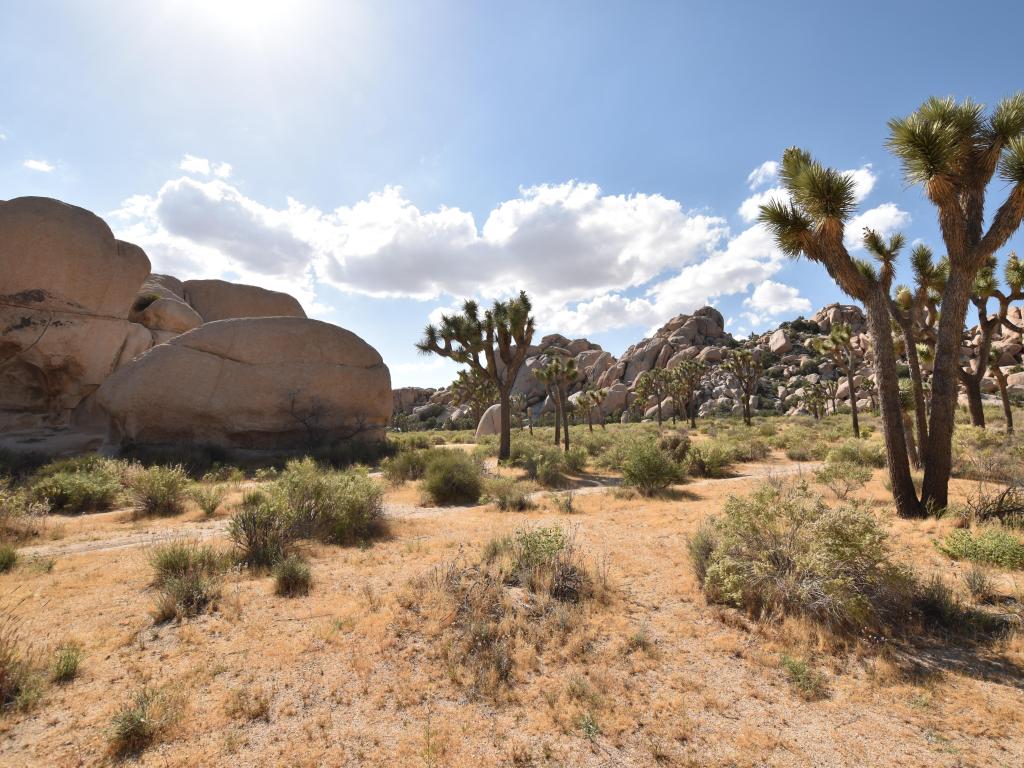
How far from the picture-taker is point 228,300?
26.4 meters

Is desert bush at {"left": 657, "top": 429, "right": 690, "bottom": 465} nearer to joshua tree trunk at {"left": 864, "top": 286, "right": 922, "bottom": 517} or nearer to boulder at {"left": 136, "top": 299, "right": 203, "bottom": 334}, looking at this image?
joshua tree trunk at {"left": 864, "top": 286, "right": 922, "bottom": 517}

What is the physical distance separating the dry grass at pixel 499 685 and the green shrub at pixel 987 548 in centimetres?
23

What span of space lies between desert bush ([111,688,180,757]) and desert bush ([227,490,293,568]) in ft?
8.64

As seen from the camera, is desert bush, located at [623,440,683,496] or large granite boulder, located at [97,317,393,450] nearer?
desert bush, located at [623,440,683,496]

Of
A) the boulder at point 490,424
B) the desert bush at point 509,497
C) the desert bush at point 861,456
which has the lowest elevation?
the desert bush at point 509,497

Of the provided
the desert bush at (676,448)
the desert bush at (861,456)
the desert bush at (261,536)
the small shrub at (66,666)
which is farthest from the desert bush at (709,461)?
the small shrub at (66,666)

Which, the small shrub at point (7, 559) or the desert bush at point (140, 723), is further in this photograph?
the small shrub at point (7, 559)

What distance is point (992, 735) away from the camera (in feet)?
9.29

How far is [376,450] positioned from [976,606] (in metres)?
16.5

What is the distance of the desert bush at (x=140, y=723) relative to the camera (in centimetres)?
271

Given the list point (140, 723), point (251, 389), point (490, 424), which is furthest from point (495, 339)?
point (490, 424)

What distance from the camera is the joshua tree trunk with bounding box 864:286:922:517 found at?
748 centimetres

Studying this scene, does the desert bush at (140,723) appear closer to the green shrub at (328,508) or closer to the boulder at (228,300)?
the green shrub at (328,508)

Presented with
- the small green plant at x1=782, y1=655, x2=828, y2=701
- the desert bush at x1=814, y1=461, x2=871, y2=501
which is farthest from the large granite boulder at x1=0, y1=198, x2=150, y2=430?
the desert bush at x1=814, y1=461, x2=871, y2=501
